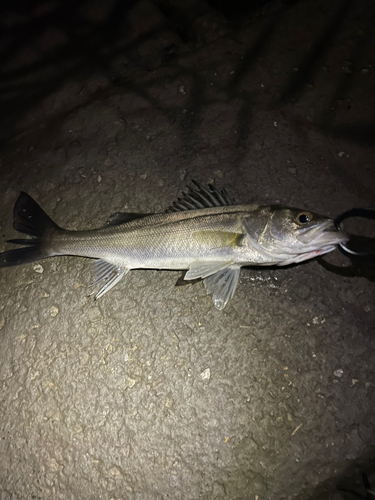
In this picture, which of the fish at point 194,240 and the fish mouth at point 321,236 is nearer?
the fish mouth at point 321,236

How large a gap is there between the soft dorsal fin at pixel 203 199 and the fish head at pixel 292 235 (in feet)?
Result: 1.35

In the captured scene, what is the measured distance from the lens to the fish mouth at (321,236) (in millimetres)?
2650

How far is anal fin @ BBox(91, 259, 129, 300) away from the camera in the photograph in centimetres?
323

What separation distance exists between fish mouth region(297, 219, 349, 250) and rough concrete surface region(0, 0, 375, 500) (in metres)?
0.46

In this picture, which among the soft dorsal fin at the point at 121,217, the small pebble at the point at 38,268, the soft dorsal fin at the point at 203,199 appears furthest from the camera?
the small pebble at the point at 38,268

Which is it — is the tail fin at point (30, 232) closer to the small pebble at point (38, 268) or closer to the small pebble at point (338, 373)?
the small pebble at point (38, 268)

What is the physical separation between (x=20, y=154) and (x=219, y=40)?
121 inches

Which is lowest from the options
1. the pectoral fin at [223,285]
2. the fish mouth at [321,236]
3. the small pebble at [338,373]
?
the small pebble at [338,373]

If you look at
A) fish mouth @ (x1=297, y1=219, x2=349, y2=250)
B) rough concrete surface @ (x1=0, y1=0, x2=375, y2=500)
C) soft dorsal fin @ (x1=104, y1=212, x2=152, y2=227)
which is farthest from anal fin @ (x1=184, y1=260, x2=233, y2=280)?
soft dorsal fin @ (x1=104, y1=212, x2=152, y2=227)

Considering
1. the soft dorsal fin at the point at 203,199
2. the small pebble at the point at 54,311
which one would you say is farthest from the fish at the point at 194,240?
the small pebble at the point at 54,311

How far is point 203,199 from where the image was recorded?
10.5 feet

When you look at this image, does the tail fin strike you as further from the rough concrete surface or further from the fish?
the rough concrete surface

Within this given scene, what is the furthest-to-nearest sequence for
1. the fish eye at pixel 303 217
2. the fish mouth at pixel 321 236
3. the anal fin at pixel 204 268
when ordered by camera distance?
1. the anal fin at pixel 204 268
2. the fish eye at pixel 303 217
3. the fish mouth at pixel 321 236

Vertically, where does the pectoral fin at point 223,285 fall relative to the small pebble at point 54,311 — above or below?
below
